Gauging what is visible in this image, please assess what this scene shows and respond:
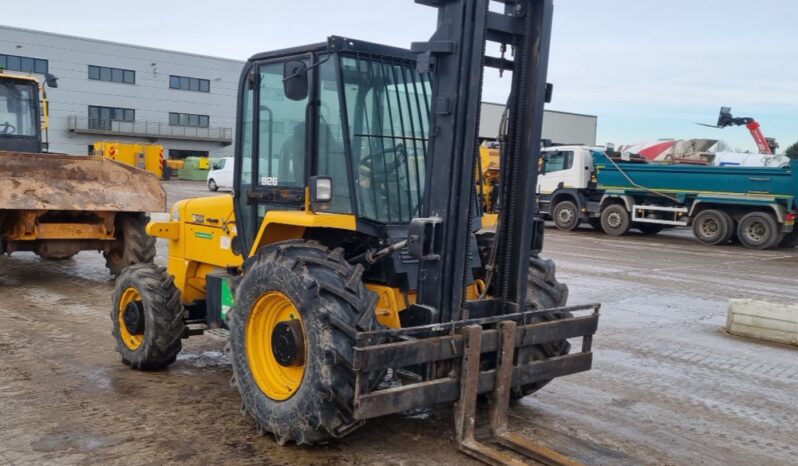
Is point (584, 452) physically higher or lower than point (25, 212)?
lower

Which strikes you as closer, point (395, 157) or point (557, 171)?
point (395, 157)

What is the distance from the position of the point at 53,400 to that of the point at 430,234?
309 centimetres

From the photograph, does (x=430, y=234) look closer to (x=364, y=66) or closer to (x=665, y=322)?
(x=364, y=66)

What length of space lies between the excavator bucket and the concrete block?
7605 mm

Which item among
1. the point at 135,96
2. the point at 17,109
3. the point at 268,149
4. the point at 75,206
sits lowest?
the point at 75,206

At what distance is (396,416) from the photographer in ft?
17.7

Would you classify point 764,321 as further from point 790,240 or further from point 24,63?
point 24,63

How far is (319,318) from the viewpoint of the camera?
169 inches

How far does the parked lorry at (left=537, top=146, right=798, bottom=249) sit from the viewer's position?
19.5m

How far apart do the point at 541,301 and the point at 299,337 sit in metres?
1.72

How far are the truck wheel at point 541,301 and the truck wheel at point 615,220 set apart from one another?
17.6 m

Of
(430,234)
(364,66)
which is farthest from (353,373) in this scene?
(364,66)

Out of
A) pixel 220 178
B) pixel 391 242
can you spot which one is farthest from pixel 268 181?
pixel 220 178

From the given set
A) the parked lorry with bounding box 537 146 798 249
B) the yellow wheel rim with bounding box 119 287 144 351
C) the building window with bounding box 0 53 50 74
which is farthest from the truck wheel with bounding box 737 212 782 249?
the building window with bounding box 0 53 50 74
